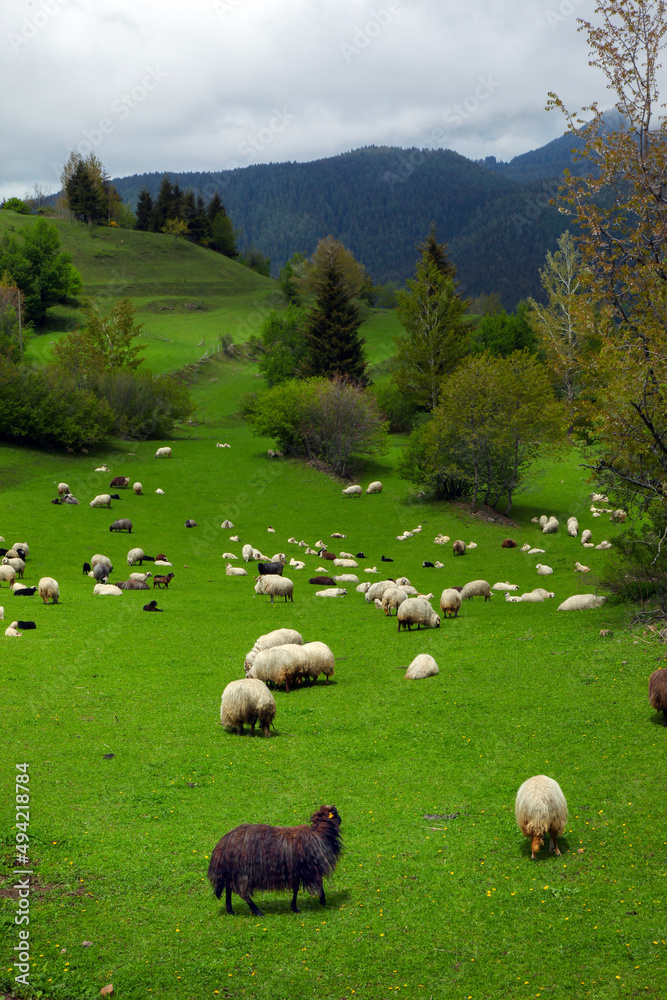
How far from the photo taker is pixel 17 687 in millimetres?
19641

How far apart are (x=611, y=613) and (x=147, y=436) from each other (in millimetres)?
61360

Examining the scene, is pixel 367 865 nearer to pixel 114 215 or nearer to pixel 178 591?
pixel 178 591

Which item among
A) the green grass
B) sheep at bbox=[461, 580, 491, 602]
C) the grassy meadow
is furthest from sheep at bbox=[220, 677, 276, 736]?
sheep at bbox=[461, 580, 491, 602]

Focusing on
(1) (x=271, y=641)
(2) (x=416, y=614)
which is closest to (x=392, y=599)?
(2) (x=416, y=614)

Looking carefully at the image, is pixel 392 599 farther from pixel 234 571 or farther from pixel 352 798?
pixel 352 798

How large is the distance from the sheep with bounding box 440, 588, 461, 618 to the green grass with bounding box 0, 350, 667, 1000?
0.82 m

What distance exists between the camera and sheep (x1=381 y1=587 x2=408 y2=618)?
3150 cm

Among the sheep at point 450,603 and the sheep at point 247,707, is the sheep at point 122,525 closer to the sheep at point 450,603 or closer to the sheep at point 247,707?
the sheep at point 450,603

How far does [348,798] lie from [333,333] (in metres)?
78.1

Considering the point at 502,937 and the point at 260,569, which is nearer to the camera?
the point at 502,937

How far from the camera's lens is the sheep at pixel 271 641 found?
71.7ft

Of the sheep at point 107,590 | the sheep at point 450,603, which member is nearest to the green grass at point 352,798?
the sheep at point 107,590

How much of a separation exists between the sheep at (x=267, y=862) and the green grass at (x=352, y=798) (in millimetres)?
453

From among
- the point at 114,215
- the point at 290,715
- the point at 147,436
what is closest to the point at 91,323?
the point at 147,436
